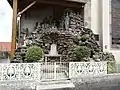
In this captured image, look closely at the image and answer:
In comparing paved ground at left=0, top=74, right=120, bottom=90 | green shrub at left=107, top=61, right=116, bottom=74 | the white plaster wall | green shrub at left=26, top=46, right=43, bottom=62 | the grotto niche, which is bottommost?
paved ground at left=0, top=74, right=120, bottom=90

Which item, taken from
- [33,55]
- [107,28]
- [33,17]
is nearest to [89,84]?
[33,55]

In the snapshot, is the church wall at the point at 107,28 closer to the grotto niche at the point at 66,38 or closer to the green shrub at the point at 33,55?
the grotto niche at the point at 66,38

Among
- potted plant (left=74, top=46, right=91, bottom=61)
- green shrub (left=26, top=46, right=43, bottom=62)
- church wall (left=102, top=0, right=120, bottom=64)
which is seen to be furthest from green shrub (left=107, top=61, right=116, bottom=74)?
green shrub (left=26, top=46, right=43, bottom=62)

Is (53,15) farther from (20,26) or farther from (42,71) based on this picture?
(42,71)

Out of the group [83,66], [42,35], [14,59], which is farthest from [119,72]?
[14,59]

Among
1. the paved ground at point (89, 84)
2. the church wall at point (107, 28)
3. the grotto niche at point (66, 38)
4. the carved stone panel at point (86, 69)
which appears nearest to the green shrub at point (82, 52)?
the grotto niche at point (66, 38)

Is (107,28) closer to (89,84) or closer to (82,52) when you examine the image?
(82,52)

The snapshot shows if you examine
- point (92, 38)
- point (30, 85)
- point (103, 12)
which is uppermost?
point (103, 12)

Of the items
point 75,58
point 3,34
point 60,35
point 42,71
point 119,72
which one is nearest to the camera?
point 42,71

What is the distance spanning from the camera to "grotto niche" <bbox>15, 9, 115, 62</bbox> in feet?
37.3

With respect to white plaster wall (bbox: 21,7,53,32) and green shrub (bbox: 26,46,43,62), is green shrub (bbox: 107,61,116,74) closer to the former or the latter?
green shrub (bbox: 26,46,43,62)

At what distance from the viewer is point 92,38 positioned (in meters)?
12.3

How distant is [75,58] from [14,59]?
130 inches

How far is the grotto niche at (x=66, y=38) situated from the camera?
11.4 m
